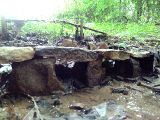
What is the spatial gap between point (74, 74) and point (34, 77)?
1.06m

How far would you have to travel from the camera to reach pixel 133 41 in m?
9.85

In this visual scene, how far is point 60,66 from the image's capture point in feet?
19.7

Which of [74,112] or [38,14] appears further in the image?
[38,14]

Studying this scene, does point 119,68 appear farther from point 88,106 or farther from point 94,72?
point 88,106

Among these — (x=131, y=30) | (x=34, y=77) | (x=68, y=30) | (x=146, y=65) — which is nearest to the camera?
(x=34, y=77)

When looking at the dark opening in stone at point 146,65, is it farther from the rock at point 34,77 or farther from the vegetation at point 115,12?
the vegetation at point 115,12

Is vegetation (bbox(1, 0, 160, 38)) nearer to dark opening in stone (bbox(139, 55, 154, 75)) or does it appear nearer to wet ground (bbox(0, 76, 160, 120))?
dark opening in stone (bbox(139, 55, 154, 75))

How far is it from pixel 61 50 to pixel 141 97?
1.64m

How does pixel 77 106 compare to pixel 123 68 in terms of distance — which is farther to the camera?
pixel 123 68

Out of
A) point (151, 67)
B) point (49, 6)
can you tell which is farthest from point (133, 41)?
point (49, 6)

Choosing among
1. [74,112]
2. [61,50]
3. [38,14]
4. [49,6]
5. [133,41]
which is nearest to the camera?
[74,112]

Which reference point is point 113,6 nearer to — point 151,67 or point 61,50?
point 151,67

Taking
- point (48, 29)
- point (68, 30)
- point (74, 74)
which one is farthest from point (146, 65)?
point (48, 29)

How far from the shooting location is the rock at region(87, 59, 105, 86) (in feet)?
18.9
